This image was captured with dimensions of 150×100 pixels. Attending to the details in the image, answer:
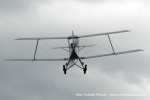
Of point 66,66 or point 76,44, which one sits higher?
point 76,44

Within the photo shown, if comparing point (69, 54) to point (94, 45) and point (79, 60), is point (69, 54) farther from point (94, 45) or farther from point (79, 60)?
point (94, 45)

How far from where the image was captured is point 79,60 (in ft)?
157

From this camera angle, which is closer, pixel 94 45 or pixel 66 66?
pixel 94 45

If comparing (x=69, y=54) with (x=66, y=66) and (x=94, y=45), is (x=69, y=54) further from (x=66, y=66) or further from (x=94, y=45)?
(x=94, y=45)

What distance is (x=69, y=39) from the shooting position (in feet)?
160

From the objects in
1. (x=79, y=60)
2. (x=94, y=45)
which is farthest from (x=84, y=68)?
(x=94, y=45)

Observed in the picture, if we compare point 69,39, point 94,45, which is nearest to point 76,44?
point 69,39

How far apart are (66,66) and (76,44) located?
4003 millimetres

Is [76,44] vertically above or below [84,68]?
above

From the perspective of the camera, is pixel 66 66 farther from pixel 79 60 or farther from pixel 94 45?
pixel 94 45

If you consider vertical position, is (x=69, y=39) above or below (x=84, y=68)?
above

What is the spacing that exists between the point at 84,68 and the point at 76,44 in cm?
420

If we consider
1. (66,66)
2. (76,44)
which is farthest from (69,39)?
(66,66)

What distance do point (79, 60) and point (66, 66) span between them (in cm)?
255
